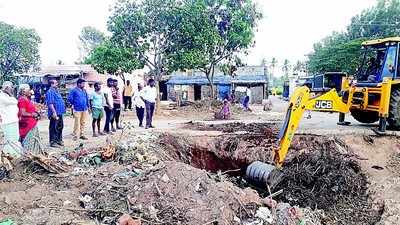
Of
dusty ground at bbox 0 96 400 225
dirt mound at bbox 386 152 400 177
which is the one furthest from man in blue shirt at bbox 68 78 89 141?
dirt mound at bbox 386 152 400 177

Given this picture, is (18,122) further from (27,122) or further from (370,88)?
(370,88)

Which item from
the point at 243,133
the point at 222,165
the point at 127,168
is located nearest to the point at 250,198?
the point at 127,168

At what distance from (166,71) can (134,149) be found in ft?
42.7

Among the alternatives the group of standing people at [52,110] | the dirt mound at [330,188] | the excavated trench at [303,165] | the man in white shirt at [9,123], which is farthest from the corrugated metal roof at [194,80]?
the man in white shirt at [9,123]

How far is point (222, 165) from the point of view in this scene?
391 inches

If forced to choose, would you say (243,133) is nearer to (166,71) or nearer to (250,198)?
(250,198)

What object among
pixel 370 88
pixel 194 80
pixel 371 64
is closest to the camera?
pixel 370 88

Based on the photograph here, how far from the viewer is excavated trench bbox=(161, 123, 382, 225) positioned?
7121mm

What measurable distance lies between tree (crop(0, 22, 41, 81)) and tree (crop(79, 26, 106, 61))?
24.2 metres

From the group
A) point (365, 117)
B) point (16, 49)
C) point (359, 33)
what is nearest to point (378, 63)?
point (365, 117)

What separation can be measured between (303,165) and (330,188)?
736mm

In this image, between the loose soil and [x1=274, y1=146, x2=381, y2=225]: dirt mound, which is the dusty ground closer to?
the loose soil

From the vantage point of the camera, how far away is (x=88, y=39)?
5547 centimetres

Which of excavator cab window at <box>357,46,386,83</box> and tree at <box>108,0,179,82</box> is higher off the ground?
tree at <box>108,0,179,82</box>
